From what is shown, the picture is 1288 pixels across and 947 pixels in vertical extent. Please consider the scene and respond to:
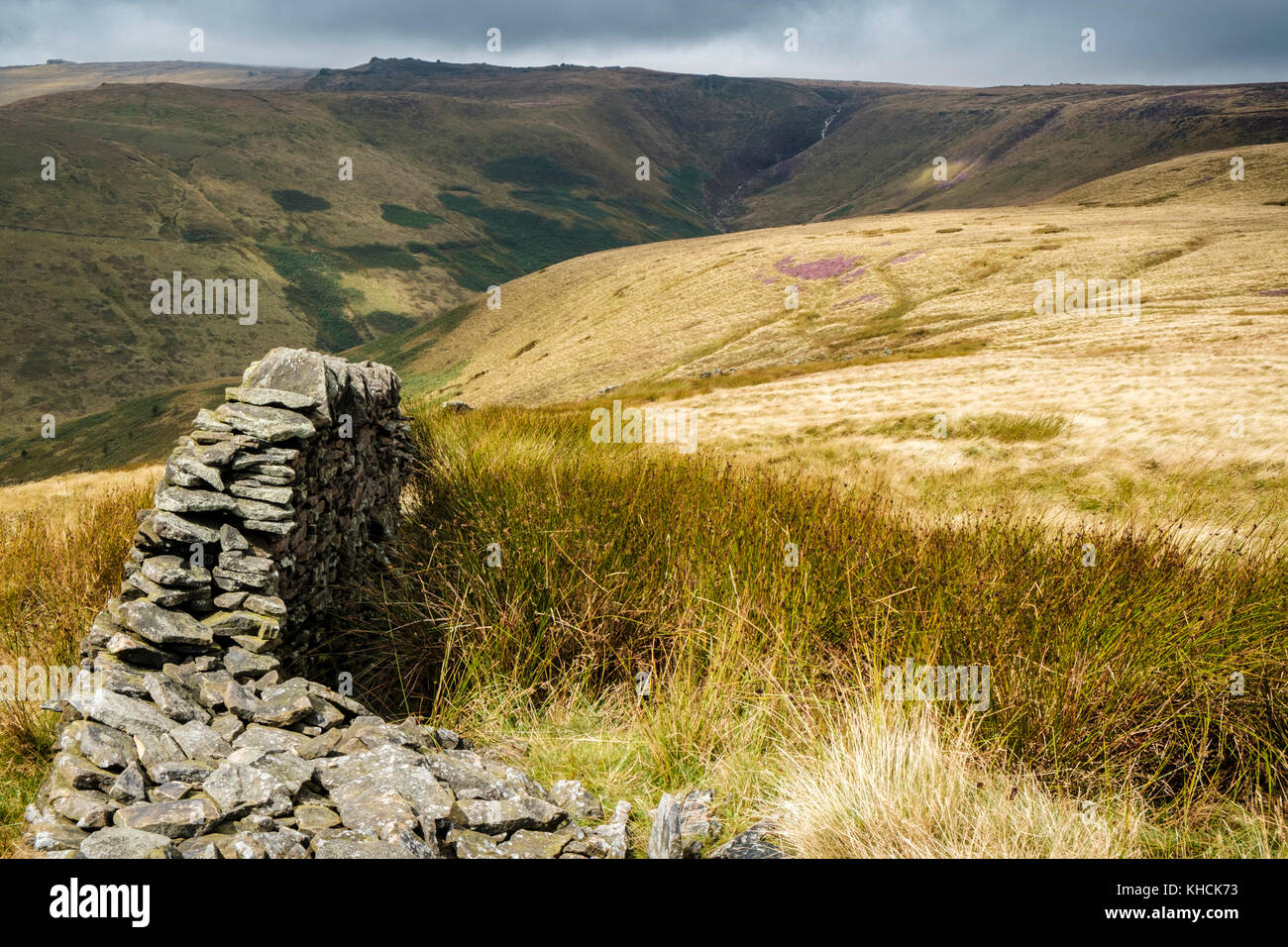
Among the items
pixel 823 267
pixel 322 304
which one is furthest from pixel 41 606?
pixel 322 304

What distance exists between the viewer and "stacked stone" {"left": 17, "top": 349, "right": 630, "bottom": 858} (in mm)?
3219

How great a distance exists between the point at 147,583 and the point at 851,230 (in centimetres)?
7629

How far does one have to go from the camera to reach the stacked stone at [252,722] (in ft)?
10.6

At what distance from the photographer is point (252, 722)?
13.8 ft

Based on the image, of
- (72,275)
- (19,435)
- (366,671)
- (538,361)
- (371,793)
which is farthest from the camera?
(72,275)

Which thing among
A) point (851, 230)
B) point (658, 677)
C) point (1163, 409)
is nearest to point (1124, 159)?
point (851, 230)

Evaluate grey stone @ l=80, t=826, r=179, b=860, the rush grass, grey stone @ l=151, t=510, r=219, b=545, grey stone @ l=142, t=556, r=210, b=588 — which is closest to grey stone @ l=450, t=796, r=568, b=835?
the rush grass

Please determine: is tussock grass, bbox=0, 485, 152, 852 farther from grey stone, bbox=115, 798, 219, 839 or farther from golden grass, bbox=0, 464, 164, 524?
golden grass, bbox=0, 464, 164, 524

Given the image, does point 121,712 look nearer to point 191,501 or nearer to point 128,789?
point 128,789

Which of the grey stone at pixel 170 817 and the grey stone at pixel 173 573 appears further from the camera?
the grey stone at pixel 173 573

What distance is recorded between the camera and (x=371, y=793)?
3.61 meters

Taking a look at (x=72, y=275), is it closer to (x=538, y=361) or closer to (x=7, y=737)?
(x=538, y=361)

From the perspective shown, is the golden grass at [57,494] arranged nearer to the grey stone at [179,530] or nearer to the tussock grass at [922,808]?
the grey stone at [179,530]

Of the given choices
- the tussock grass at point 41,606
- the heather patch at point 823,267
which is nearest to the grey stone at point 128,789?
the tussock grass at point 41,606
